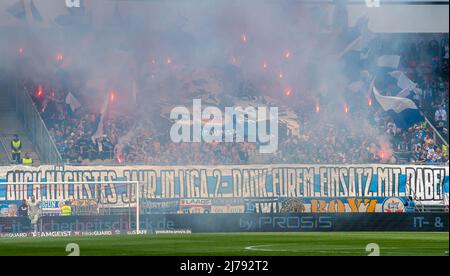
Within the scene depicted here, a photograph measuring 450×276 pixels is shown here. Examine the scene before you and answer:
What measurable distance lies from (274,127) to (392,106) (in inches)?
156

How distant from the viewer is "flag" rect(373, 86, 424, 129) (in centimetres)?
3100

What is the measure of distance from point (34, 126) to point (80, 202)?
399 cm

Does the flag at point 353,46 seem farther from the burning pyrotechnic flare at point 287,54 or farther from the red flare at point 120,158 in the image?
the red flare at point 120,158

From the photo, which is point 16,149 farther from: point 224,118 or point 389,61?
point 389,61

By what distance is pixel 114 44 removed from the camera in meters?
31.7

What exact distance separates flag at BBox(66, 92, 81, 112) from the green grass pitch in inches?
361

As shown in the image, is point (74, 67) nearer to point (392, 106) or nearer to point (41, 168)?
point (41, 168)

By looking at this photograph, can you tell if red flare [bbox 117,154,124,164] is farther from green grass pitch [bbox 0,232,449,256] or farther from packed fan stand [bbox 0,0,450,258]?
green grass pitch [bbox 0,232,449,256]

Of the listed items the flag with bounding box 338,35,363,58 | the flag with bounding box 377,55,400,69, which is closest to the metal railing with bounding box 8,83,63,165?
the flag with bounding box 338,35,363,58

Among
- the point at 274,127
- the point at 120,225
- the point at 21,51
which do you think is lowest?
the point at 120,225

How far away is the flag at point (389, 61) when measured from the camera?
32.7m
